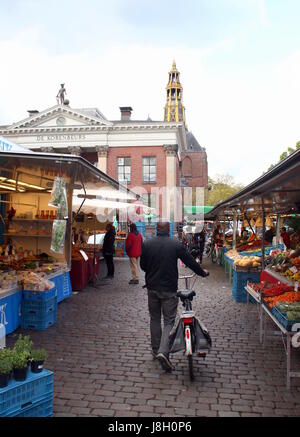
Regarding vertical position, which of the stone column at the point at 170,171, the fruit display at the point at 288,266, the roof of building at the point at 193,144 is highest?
the roof of building at the point at 193,144

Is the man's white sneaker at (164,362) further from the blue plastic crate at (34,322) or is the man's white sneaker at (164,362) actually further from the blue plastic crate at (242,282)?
the blue plastic crate at (242,282)

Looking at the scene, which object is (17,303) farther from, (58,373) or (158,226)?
(158,226)

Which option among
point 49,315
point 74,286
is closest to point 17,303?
point 49,315

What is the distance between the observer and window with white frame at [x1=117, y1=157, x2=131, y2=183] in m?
38.6

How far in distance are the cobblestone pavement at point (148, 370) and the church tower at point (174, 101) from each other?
320 ft

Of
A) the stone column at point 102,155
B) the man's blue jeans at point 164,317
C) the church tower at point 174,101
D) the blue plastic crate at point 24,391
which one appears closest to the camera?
the blue plastic crate at point 24,391

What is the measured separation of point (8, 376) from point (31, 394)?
286 mm

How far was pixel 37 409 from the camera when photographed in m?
3.48

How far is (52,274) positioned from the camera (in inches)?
324

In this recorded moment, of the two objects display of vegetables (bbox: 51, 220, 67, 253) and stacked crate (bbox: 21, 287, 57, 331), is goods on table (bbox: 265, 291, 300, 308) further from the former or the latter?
stacked crate (bbox: 21, 287, 57, 331)

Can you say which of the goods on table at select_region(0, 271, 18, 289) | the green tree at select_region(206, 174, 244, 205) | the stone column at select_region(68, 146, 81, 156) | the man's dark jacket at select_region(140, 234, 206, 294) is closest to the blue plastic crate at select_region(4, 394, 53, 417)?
the man's dark jacket at select_region(140, 234, 206, 294)

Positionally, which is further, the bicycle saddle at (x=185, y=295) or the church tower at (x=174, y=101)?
the church tower at (x=174, y=101)

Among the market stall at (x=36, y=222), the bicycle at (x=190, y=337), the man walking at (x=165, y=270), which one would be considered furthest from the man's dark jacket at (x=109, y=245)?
the bicycle at (x=190, y=337)

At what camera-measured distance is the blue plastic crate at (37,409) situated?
10.8 feet
